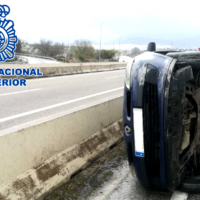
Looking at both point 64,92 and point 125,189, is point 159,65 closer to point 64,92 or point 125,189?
point 125,189

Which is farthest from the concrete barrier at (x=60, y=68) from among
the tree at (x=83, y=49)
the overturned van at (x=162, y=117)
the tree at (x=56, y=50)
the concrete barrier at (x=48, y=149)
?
the tree at (x=56, y=50)

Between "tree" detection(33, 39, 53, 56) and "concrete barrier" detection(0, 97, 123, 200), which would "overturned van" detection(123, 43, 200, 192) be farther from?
"tree" detection(33, 39, 53, 56)

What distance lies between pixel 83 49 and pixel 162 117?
213ft

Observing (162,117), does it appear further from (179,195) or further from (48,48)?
(48,48)

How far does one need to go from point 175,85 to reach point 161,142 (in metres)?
0.59

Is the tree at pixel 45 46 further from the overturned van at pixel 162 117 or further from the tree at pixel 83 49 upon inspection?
the overturned van at pixel 162 117

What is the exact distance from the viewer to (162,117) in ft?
9.18

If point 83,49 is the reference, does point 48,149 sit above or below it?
below

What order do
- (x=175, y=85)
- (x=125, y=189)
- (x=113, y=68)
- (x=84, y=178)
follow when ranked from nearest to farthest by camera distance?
(x=175, y=85) → (x=125, y=189) → (x=84, y=178) → (x=113, y=68)

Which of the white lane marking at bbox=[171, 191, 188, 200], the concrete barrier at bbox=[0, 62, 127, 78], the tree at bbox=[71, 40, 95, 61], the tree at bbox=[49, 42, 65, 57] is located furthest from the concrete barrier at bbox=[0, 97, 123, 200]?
the tree at bbox=[49, 42, 65, 57]

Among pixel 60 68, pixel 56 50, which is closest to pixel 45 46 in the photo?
pixel 56 50

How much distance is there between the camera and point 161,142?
2.85 meters

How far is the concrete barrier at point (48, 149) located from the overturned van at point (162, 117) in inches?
36.2

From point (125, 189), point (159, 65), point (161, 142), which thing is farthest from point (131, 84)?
point (125, 189)
